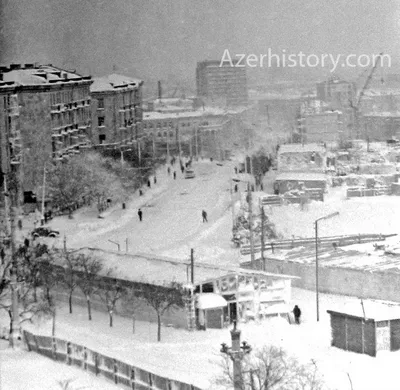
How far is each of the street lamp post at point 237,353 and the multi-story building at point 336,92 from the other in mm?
1895

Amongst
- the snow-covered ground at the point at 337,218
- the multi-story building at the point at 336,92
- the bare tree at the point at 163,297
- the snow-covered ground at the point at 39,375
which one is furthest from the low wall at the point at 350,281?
the snow-covered ground at the point at 39,375

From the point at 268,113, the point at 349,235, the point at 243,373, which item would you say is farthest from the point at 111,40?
the point at 243,373

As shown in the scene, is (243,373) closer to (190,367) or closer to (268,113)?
(190,367)

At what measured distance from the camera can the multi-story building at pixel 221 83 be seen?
8.02 m

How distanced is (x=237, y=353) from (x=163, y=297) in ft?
3.13

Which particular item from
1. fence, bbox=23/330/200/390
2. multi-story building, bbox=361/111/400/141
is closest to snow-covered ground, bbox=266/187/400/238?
multi-story building, bbox=361/111/400/141

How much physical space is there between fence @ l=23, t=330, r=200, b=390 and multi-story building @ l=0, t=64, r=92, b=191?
95 cm

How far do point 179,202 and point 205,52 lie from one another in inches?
32.7

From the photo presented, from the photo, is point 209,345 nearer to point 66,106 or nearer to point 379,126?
point 66,106

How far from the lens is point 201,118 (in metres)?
8.10

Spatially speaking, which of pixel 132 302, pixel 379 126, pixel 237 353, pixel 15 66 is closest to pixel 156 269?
pixel 132 302

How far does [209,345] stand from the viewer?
726cm

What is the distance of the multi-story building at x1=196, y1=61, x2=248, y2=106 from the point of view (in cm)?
802

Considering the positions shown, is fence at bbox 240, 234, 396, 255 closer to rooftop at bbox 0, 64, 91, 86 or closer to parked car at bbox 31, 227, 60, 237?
parked car at bbox 31, 227, 60, 237
